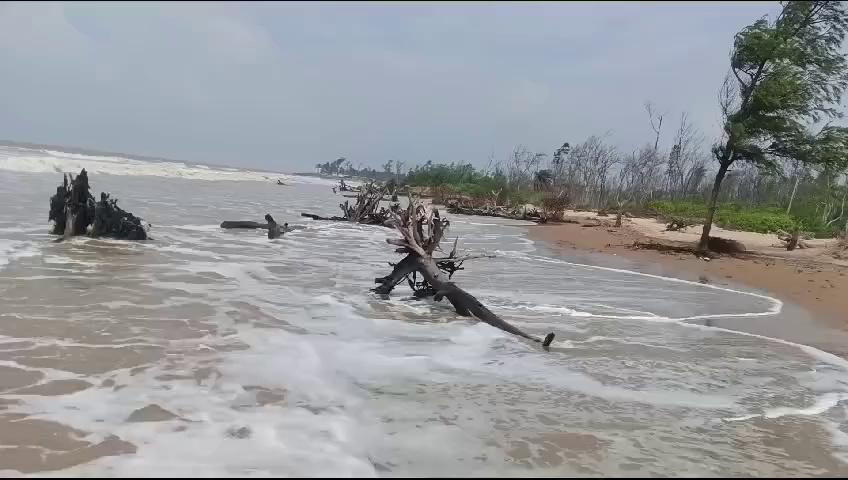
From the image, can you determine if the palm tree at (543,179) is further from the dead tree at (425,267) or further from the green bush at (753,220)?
the dead tree at (425,267)

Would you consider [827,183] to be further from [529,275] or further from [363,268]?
[363,268]

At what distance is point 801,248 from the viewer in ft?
61.7

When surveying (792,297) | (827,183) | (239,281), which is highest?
(827,183)

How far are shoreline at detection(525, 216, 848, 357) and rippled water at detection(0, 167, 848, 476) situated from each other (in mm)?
589

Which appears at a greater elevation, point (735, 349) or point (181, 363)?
point (735, 349)

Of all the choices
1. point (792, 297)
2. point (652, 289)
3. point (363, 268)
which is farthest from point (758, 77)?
point (363, 268)

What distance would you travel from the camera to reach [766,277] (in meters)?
12.2

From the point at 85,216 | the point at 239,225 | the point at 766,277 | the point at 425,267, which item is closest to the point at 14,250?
the point at 85,216

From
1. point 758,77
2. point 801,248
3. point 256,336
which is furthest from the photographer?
point 801,248

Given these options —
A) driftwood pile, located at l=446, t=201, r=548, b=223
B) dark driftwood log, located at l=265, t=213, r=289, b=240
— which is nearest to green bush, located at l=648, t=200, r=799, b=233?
driftwood pile, located at l=446, t=201, r=548, b=223

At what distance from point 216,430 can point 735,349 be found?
5198mm

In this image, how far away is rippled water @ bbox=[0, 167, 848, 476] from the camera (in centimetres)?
326

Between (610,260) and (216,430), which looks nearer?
(216,430)

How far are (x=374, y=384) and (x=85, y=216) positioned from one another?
31.8 feet
